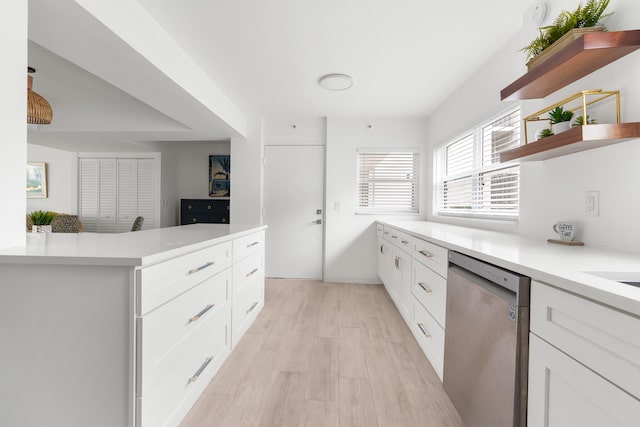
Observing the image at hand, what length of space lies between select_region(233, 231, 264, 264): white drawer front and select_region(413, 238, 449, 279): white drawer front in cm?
132

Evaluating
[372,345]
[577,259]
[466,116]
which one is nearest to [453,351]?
[577,259]

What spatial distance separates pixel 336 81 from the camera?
9.58 feet

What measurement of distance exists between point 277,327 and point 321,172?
234cm

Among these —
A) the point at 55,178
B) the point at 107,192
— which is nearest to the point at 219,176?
the point at 107,192

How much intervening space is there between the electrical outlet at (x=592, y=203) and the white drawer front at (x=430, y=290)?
0.79 meters

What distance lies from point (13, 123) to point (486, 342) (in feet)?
6.61

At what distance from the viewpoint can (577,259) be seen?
1.10 meters

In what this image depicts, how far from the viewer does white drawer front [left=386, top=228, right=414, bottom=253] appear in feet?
7.81

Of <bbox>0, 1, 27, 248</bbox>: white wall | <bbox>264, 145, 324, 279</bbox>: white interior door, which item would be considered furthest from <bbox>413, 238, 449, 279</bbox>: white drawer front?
<bbox>264, 145, 324, 279</bbox>: white interior door

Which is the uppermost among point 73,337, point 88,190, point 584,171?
point 88,190

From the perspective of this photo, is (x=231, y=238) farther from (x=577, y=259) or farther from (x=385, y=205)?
(x=385, y=205)

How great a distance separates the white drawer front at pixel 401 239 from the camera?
2379 millimetres

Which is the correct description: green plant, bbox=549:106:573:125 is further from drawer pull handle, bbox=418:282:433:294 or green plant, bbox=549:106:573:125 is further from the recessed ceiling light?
the recessed ceiling light

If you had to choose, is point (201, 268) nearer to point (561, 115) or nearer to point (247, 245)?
point (247, 245)
